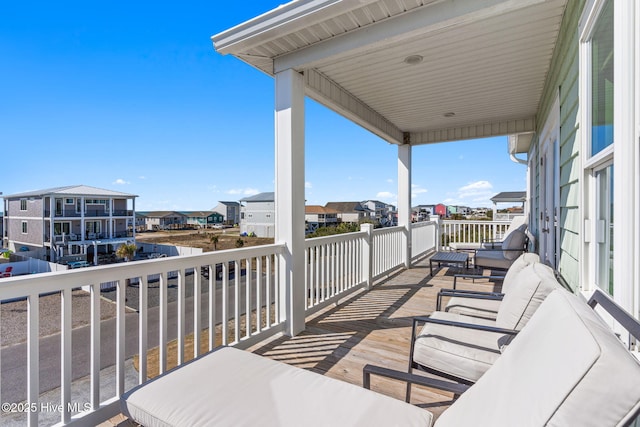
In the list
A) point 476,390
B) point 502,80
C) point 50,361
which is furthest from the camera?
point 50,361

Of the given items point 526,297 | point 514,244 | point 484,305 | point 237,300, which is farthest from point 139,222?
point 526,297

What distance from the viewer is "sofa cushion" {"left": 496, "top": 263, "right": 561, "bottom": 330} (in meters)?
1.74

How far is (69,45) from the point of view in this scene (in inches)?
302

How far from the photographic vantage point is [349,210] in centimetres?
4269

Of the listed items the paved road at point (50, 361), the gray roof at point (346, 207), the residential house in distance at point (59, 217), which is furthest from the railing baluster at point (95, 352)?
the gray roof at point (346, 207)

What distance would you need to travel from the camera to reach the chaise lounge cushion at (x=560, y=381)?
1.95ft

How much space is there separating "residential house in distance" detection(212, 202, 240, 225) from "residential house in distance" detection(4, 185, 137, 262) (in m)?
21.8

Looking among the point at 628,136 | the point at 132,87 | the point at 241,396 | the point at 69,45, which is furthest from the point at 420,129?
the point at 132,87

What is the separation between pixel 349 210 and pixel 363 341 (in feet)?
131

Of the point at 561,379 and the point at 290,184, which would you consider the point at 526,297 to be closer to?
the point at 561,379

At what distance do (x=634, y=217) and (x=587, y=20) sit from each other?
1.18 m

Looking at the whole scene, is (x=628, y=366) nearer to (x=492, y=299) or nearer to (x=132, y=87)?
(x=492, y=299)

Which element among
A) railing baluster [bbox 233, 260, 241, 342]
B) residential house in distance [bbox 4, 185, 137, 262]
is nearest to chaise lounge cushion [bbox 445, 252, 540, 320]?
railing baluster [bbox 233, 260, 241, 342]

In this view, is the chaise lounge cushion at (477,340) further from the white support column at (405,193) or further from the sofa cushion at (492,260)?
the white support column at (405,193)
